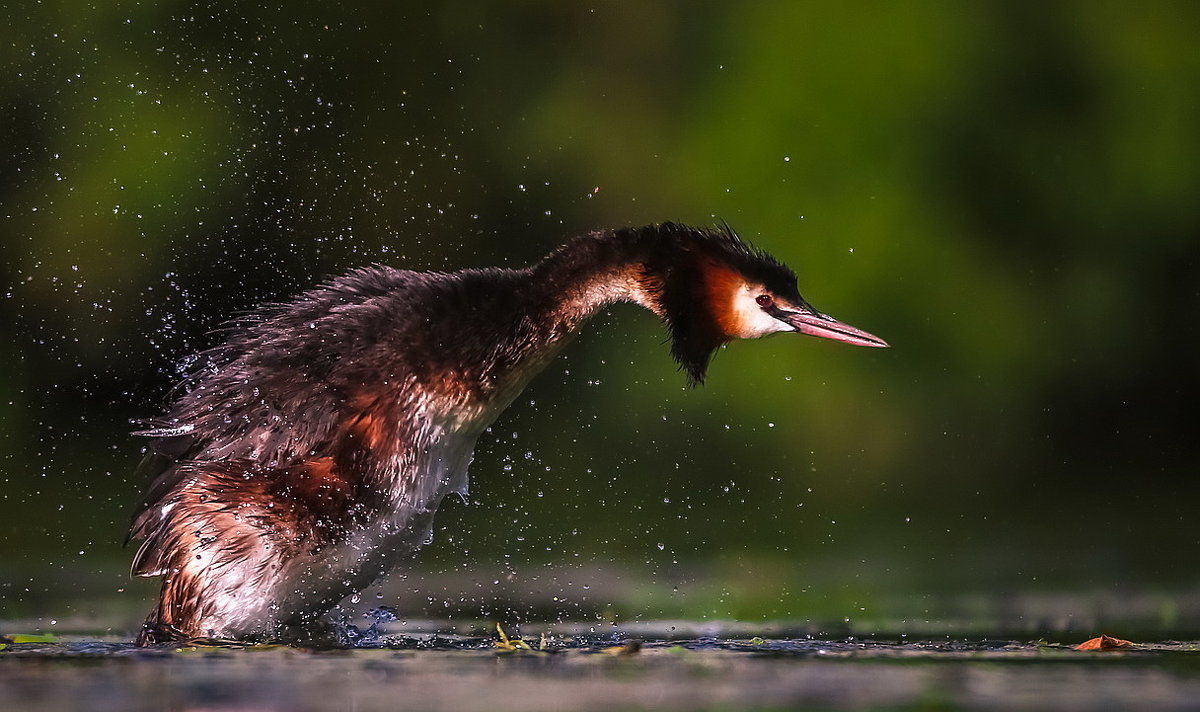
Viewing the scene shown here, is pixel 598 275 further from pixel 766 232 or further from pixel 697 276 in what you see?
pixel 766 232

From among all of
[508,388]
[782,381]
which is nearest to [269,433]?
[508,388]

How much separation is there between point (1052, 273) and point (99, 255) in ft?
20.8

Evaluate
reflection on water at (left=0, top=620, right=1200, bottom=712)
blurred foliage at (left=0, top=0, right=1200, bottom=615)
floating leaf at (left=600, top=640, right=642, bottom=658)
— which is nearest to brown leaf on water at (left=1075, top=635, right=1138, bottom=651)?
reflection on water at (left=0, top=620, right=1200, bottom=712)

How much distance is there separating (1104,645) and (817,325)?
5.47 ft

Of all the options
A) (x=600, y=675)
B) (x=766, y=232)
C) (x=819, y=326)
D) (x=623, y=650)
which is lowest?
(x=600, y=675)

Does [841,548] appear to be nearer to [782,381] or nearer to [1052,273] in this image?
[782,381]

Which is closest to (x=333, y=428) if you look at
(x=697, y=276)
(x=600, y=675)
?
(x=697, y=276)

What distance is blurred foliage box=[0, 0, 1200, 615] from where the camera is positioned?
12312 millimetres

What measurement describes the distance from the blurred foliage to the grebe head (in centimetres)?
488

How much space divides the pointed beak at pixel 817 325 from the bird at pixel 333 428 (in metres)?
0.47

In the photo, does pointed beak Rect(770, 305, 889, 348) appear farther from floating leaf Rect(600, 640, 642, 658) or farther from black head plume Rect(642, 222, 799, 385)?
floating leaf Rect(600, 640, 642, 658)

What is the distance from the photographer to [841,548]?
Answer: 32.0 ft

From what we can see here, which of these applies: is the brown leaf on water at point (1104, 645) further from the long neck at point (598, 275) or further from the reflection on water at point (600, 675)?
the long neck at point (598, 275)

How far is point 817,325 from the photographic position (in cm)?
693
